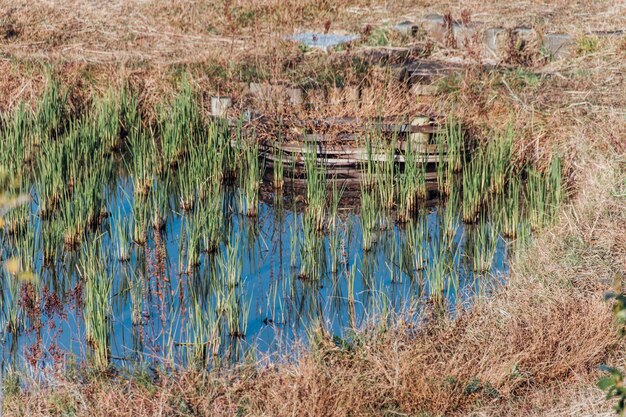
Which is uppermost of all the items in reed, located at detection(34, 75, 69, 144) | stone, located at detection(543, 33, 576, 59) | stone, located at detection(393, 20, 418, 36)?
stone, located at detection(393, 20, 418, 36)

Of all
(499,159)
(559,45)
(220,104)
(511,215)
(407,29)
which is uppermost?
(407,29)

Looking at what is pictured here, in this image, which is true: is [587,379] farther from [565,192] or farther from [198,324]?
[565,192]

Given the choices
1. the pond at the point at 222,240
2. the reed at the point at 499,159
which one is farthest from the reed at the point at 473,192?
the reed at the point at 499,159

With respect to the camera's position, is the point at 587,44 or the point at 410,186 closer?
the point at 410,186

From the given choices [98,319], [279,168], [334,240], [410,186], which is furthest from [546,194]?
[98,319]

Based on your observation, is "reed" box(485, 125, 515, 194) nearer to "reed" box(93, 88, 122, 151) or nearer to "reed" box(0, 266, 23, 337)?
"reed" box(93, 88, 122, 151)

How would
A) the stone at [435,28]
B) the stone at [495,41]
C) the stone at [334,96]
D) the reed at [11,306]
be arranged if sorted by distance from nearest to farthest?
the reed at [11,306]
the stone at [334,96]
the stone at [495,41]
the stone at [435,28]

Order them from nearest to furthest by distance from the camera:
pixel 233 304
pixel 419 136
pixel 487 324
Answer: pixel 487 324, pixel 233 304, pixel 419 136

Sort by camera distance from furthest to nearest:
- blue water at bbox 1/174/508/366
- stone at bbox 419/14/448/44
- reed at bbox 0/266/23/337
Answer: stone at bbox 419/14/448/44, reed at bbox 0/266/23/337, blue water at bbox 1/174/508/366

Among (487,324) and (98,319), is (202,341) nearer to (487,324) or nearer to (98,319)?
(98,319)

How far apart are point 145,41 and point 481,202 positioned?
14.9ft

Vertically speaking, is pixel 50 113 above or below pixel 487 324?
above

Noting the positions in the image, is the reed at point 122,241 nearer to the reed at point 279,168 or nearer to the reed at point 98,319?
the reed at point 98,319

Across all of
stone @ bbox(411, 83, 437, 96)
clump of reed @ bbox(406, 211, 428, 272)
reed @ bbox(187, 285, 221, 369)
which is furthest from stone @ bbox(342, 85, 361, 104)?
reed @ bbox(187, 285, 221, 369)
